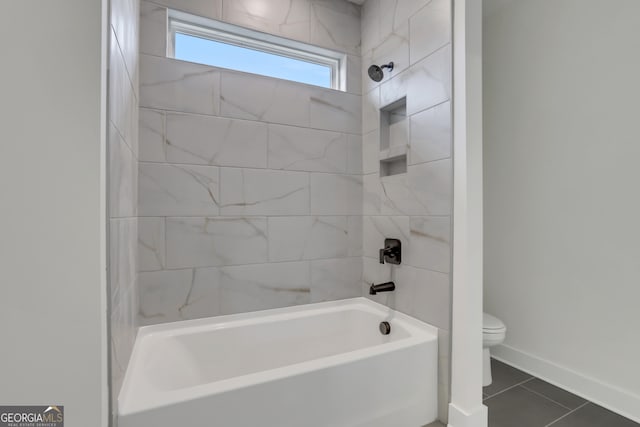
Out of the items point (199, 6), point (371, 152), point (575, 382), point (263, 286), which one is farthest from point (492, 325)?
point (199, 6)

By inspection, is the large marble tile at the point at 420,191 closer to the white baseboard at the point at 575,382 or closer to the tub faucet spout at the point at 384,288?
the tub faucet spout at the point at 384,288

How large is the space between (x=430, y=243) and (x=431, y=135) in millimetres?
617

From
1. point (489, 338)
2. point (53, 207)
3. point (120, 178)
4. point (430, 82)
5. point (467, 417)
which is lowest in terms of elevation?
point (467, 417)

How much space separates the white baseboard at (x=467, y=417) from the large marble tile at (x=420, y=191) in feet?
3.30

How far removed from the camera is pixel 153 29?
1626mm

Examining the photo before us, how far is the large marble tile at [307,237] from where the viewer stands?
1.94 metres

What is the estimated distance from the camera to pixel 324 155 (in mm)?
2092

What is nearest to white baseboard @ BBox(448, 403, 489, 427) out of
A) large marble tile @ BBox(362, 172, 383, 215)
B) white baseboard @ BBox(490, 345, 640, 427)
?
white baseboard @ BBox(490, 345, 640, 427)

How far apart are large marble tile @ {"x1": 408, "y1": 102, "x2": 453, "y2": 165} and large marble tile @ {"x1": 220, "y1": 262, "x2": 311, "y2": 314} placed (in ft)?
3.55

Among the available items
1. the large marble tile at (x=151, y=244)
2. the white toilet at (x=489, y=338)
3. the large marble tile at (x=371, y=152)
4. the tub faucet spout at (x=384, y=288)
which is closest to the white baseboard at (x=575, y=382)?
the white toilet at (x=489, y=338)

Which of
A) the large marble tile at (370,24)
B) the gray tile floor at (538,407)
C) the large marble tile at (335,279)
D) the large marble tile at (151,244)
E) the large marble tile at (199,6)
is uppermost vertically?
the large marble tile at (370,24)

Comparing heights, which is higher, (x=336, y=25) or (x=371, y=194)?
(x=336, y=25)

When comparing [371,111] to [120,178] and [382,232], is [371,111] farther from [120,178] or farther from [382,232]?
[120,178]

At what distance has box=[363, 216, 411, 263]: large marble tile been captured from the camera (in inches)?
69.7
